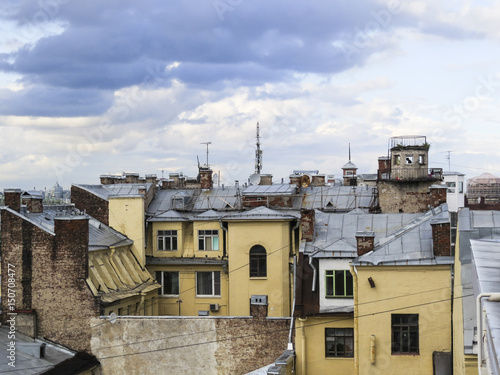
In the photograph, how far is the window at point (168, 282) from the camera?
36.8m

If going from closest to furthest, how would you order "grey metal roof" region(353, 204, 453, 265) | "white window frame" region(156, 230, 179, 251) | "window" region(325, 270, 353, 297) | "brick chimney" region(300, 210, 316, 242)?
"grey metal roof" region(353, 204, 453, 265)
"window" region(325, 270, 353, 297)
"brick chimney" region(300, 210, 316, 242)
"white window frame" region(156, 230, 179, 251)

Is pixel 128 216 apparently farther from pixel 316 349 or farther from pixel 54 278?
pixel 316 349

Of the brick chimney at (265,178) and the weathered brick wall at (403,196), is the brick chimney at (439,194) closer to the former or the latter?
the weathered brick wall at (403,196)

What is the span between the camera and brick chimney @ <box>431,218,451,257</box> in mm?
22453

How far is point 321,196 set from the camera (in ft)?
130

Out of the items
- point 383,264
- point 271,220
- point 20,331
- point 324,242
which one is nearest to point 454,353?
point 383,264

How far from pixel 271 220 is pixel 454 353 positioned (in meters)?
14.5

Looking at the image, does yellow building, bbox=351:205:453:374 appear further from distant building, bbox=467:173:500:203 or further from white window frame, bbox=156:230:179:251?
distant building, bbox=467:173:500:203

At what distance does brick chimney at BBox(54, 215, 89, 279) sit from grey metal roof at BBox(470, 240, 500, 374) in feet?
64.2

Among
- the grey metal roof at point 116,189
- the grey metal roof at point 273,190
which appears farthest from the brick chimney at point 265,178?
the grey metal roof at point 116,189

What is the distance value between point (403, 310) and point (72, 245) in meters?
14.9

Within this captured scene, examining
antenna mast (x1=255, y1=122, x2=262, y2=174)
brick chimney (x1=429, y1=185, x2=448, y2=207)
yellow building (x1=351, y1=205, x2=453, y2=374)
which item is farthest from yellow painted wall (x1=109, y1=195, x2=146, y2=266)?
antenna mast (x1=255, y1=122, x2=262, y2=174)

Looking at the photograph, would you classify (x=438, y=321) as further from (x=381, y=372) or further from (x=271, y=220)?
(x=271, y=220)

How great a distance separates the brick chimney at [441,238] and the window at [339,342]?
5058 mm
